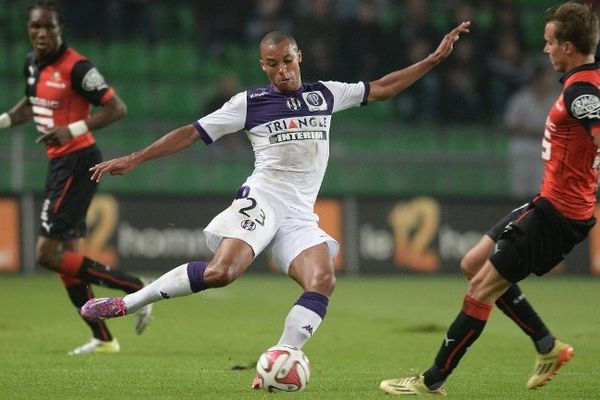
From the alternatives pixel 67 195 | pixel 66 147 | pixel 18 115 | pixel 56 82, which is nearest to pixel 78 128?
pixel 66 147

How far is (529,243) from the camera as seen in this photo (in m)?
6.48

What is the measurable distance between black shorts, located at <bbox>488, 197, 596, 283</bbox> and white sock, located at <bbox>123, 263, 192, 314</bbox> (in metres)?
1.74

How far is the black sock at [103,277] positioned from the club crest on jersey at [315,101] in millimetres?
2519

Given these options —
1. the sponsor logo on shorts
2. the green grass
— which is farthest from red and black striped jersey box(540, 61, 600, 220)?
the sponsor logo on shorts

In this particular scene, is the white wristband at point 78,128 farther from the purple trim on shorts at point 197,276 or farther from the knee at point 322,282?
the knee at point 322,282

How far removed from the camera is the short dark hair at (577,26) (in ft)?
21.2

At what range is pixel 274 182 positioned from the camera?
7332 mm

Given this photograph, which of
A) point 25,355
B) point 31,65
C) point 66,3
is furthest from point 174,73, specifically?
point 25,355

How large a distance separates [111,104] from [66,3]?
35.7ft

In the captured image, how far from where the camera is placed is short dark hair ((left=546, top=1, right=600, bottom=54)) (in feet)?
21.2

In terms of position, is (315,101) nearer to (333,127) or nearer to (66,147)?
(66,147)

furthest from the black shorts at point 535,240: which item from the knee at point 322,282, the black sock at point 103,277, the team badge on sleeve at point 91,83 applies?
the team badge on sleeve at point 91,83

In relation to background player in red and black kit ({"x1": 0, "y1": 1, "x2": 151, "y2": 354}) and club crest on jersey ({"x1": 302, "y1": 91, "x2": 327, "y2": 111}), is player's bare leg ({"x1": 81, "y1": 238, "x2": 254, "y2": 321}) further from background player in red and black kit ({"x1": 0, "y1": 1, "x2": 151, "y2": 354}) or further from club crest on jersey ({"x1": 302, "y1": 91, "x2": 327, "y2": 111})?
background player in red and black kit ({"x1": 0, "y1": 1, "x2": 151, "y2": 354})

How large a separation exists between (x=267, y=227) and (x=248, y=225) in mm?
127
